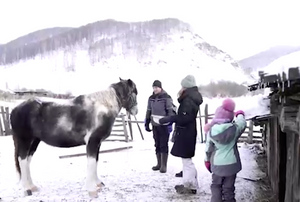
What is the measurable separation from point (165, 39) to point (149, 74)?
77.4 feet

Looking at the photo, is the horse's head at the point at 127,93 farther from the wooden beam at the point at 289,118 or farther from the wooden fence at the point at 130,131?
the wooden fence at the point at 130,131

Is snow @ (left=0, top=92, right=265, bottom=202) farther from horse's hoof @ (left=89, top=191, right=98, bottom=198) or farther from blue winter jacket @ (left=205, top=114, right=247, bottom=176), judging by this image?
blue winter jacket @ (left=205, top=114, right=247, bottom=176)

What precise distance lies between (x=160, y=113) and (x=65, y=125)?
1.62 meters

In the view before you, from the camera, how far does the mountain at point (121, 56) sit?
39.9 m

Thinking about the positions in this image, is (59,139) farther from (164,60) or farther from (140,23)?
(140,23)

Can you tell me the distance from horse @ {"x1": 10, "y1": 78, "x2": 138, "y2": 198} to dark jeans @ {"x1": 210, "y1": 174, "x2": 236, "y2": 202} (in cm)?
172

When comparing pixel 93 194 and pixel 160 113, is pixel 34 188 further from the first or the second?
pixel 160 113

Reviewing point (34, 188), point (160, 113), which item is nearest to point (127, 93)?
point (160, 113)

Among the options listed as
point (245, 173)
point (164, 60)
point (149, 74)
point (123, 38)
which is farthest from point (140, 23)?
point (245, 173)

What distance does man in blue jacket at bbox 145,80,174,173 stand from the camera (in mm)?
5793

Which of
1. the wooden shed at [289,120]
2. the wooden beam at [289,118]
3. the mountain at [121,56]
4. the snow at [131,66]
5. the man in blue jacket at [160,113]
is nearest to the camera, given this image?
the wooden shed at [289,120]

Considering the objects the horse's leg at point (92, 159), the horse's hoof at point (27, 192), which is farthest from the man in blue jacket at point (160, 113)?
the horse's hoof at point (27, 192)

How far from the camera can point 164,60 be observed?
49438mm

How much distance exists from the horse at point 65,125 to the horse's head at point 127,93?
8.4 inches
